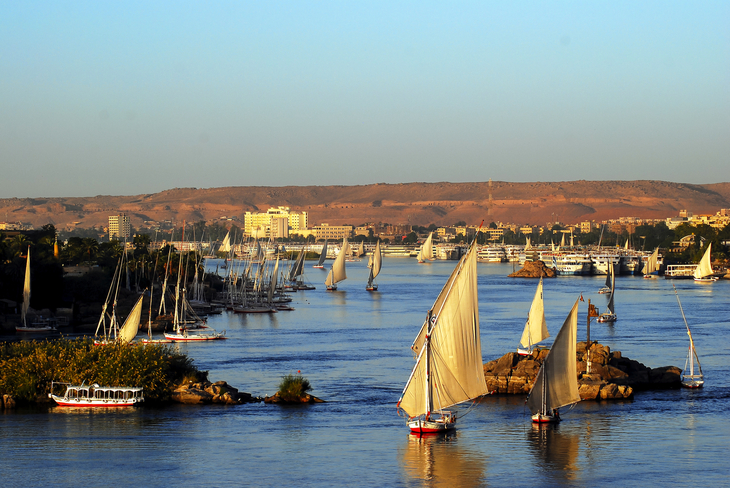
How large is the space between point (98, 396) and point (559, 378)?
11560 millimetres

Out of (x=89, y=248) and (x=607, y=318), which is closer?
(x=607, y=318)

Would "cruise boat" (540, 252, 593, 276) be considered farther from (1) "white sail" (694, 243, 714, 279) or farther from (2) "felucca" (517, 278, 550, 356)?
(2) "felucca" (517, 278, 550, 356)

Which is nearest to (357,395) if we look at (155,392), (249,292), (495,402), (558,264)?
(495,402)

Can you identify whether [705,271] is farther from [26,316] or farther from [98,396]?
[98,396]

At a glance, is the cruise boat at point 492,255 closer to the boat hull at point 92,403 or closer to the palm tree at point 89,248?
the palm tree at point 89,248

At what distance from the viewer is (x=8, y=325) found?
41.5 metres

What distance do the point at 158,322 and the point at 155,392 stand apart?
2029cm

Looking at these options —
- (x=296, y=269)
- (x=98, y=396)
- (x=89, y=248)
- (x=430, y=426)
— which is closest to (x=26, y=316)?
(x=98, y=396)

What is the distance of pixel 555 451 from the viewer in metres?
21.1

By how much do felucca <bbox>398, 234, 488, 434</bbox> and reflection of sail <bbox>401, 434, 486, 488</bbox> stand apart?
537 mm

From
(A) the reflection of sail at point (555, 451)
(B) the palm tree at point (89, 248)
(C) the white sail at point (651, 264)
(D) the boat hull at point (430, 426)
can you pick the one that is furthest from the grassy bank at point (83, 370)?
(C) the white sail at point (651, 264)

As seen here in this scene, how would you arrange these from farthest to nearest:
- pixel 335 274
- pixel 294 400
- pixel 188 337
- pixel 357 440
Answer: pixel 335 274
pixel 188 337
pixel 294 400
pixel 357 440

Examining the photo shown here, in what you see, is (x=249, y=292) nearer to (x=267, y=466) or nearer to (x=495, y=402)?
(x=495, y=402)

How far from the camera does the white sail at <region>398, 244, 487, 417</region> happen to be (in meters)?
21.0
